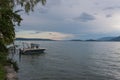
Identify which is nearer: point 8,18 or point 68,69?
point 8,18

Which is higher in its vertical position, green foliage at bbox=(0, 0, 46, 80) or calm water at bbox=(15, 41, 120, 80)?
green foliage at bbox=(0, 0, 46, 80)

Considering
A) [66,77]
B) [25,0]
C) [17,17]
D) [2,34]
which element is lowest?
[66,77]

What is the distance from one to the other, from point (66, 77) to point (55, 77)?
162 cm

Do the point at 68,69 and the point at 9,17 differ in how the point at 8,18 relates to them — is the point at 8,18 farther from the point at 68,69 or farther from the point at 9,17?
the point at 68,69

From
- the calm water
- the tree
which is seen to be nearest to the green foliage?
the tree

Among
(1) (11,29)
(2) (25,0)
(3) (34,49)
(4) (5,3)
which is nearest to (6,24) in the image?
(1) (11,29)

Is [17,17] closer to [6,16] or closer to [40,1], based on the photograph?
[6,16]

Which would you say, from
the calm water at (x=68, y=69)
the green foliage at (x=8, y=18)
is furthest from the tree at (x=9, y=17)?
the calm water at (x=68, y=69)

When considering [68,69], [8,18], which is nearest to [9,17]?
[8,18]

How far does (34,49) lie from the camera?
8725cm

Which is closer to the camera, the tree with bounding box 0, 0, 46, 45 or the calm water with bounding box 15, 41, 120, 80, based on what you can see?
the tree with bounding box 0, 0, 46, 45

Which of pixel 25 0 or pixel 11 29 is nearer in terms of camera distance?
pixel 11 29

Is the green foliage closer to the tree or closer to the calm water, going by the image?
the tree

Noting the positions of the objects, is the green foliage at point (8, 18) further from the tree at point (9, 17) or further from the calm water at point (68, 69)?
the calm water at point (68, 69)
